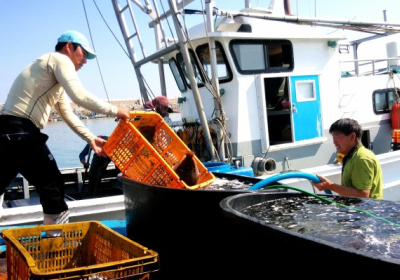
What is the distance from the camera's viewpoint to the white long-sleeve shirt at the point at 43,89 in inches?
120

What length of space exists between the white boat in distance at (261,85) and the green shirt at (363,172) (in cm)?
221

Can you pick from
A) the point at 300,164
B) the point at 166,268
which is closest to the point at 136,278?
the point at 166,268

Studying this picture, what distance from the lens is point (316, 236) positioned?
1872mm

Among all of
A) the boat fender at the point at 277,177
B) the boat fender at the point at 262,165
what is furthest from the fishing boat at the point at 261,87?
the boat fender at the point at 277,177

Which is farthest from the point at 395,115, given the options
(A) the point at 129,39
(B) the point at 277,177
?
(B) the point at 277,177

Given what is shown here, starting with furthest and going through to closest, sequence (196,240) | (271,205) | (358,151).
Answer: (358,151)
(196,240)
(271,205)

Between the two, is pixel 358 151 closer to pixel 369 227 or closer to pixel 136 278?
pixel 369 227

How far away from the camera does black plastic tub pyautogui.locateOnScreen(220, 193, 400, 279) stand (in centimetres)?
141

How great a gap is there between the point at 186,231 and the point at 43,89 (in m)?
1.63

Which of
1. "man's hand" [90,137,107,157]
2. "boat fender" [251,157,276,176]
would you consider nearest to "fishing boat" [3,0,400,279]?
"boat fender" [251,157,276,176]

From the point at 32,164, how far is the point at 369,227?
2.42m

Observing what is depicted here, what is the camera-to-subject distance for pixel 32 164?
3.02 metres

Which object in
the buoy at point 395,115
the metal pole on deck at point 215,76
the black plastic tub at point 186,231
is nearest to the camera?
the black plastic tub at point 186,231

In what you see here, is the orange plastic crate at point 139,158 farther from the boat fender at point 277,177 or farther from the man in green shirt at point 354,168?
the man in green shirt at point 354,168
